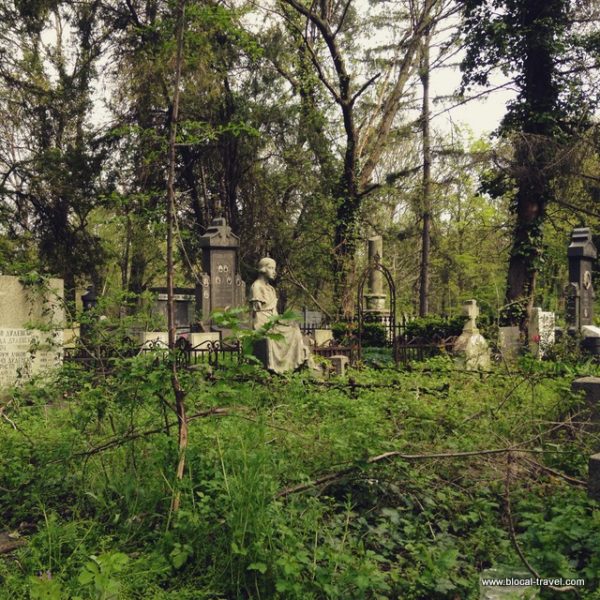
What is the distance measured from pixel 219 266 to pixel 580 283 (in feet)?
34.1

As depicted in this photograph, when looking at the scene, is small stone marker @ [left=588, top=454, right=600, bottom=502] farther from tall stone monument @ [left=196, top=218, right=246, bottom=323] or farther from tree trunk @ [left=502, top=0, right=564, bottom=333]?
tall stone monument @ [left=196, top=218, right=246, bottom=323]

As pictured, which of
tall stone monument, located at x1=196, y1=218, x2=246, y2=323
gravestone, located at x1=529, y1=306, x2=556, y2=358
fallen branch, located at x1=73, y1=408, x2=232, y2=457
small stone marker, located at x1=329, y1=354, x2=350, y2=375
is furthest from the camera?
tall stone monument, located at x1=196, y1=218, x2=246, y2=323

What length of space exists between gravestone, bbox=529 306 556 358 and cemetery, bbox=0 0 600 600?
0.16m

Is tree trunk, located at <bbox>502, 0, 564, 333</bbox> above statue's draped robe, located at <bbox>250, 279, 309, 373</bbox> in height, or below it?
above

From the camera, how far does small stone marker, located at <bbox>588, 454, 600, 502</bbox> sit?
375cm

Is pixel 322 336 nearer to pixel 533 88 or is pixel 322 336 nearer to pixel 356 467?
pixel 533 88

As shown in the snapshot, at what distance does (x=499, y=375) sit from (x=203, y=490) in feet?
13.4

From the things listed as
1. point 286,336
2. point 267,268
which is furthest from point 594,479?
point 267,268

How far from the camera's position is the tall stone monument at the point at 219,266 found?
18.6 metres

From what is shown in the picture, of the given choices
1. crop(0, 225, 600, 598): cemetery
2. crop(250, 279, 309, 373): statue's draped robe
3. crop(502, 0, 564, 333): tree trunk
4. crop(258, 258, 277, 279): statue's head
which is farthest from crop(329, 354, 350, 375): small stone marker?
crop(502, 0, 564, 333): tree trunk

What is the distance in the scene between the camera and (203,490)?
379cm

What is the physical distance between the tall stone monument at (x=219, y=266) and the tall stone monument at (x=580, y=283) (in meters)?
9.55

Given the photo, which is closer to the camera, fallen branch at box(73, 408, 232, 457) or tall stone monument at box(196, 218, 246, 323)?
fallen branch at box(73, 408, 232, 457)

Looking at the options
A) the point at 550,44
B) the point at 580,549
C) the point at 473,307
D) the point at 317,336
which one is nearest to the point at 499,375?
the point at 580,549
